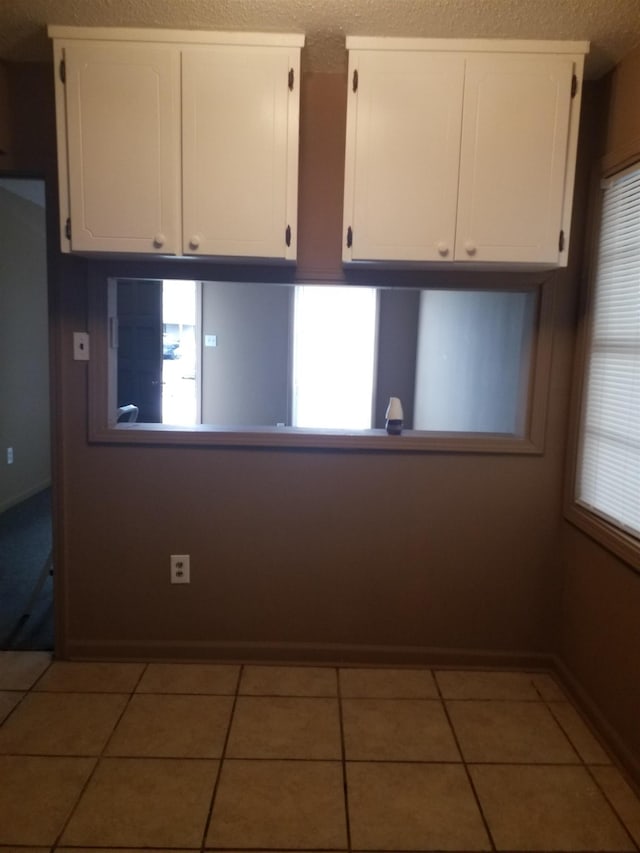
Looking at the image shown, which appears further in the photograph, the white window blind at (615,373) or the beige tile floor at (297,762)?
the white window blind at (615,373)

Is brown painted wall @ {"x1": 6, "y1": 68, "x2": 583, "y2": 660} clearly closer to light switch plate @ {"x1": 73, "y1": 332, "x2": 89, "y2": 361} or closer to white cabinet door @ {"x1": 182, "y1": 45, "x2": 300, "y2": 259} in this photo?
light switch plate @ {"x1": 73, "y1": 332, "x2": 89, "y2": 361}

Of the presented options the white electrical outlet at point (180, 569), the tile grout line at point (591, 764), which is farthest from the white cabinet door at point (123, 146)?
the tile grout line at point (591, 764)

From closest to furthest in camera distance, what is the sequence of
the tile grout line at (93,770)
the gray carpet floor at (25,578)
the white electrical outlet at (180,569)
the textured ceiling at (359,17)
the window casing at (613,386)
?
the tile grout line at (93,770) < the textured ceiling at (359,17) < the window casing at (613,386) < the white electrical outlet at (180,569) < the gray carpet floor at (25,578)

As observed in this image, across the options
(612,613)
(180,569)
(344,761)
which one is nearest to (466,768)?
(344,761)

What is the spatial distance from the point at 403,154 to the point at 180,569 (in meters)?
1.80

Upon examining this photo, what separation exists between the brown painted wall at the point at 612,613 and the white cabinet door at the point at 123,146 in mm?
1517

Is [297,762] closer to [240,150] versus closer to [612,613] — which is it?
[612,613]

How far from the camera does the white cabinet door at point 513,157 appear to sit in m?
1.96

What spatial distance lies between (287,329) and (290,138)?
12.5ft

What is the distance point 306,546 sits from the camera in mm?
2434

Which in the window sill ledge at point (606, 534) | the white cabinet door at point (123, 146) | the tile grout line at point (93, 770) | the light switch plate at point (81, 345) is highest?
the white cabinet door at point (123, 146)

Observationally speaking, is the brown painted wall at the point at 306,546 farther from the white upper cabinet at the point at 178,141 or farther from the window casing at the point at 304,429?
the white upper cabinet at the point at 178,141

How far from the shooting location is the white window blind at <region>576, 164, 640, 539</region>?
194 cm

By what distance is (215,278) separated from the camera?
7.50ft
